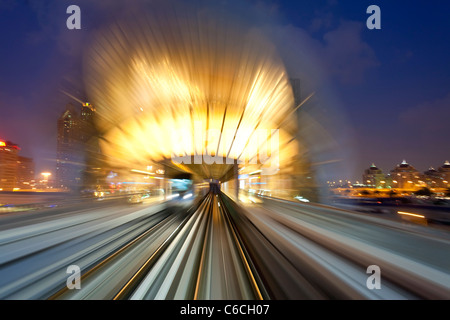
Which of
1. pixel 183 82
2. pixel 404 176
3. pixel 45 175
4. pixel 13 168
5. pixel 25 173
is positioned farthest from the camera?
pixel 404 176

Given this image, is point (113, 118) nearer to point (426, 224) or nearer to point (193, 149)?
point (193, 149)

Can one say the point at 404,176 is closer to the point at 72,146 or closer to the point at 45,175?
the point at 72,146

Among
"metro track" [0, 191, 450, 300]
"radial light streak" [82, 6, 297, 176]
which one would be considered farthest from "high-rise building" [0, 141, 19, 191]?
"metro track" [0, 191, 450, 300]

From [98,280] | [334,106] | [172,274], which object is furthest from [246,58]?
[98,280]

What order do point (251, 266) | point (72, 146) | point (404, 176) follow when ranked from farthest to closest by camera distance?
point (404, 176), point (72, 146), point (251, 266)

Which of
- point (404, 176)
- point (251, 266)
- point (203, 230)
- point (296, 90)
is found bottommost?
point (203, 230)

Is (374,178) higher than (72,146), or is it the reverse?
(72,146)

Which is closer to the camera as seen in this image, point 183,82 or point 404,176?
point 183,82

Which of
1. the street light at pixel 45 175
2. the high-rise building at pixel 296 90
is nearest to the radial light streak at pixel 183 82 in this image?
the high-rise building at pixel 296 90

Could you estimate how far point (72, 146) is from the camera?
9.21 meters

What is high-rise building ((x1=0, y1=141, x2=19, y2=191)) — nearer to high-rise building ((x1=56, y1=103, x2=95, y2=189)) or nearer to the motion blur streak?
the motion blur streak

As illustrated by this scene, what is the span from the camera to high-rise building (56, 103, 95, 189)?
7816mm

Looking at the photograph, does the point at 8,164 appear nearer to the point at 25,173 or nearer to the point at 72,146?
the point at 25,173

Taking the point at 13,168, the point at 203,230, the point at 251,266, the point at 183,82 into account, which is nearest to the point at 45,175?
the point at 13,168
